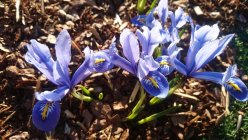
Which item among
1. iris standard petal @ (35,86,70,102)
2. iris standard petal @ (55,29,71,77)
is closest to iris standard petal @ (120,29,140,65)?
iris standard petal @ (55,29,71,77)

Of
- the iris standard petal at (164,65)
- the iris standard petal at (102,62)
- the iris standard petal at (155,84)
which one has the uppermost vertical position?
the iris standard petal at (102,62)

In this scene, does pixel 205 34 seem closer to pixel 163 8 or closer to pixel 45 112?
pixel 163 8

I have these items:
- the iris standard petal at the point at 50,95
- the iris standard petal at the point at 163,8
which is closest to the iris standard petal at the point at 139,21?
the iris standard petal at the point at 163,8

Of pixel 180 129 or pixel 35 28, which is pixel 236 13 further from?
pixel 35 28

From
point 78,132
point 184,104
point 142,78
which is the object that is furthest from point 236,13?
point 78,132

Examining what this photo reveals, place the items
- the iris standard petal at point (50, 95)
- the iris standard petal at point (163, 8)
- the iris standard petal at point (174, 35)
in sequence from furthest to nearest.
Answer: the iris standard petal at point (163, 8) → the iris standard petal at point (174, 35) → the iris standard petal at point (50, 95)

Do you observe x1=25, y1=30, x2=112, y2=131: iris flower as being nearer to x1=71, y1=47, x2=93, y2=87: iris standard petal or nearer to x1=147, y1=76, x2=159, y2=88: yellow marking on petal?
x1=71, y1=47, x2=93, y2=87: iris standard petal

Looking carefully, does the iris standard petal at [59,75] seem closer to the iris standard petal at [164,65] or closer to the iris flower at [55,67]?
the iris flower at [55,67]
